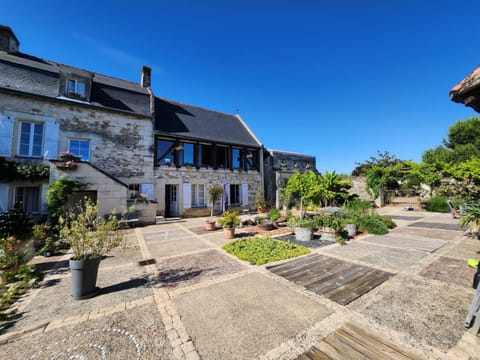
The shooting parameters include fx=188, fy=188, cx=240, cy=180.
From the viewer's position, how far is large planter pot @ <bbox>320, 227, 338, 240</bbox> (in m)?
6.77

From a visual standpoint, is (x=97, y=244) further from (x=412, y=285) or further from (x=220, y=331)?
(x=412, y=285)

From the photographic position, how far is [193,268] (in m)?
4.54

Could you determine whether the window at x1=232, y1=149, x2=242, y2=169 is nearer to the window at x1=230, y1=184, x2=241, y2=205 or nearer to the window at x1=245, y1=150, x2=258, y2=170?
the window at x1=245, y1=150, x2=258, y2=170

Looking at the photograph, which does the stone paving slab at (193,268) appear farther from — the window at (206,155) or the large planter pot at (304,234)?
the window at (206,155)

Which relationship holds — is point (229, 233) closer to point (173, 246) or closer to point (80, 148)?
point (173, 246)

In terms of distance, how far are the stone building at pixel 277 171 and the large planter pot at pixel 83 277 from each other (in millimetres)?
15175

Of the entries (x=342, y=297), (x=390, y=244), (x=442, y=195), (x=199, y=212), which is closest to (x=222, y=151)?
(x=199, y=212)

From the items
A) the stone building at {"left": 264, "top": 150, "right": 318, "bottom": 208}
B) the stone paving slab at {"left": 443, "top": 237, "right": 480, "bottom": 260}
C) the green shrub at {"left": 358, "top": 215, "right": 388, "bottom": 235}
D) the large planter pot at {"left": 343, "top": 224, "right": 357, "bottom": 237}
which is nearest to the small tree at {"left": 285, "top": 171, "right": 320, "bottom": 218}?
the large planter pot at {"left": 343, "top": 224, "right": 357, "bottom": 237}

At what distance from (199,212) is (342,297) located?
1183 cm

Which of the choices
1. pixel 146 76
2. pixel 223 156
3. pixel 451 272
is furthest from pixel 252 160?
pixel 451 272

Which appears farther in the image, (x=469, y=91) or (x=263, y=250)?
(x=263, y=250)

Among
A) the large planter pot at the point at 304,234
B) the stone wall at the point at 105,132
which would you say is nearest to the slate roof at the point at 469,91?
the large planter pot at the point at 304,234

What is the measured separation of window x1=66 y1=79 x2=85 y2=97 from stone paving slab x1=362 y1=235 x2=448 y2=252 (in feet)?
52.3

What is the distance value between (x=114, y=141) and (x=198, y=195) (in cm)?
643
